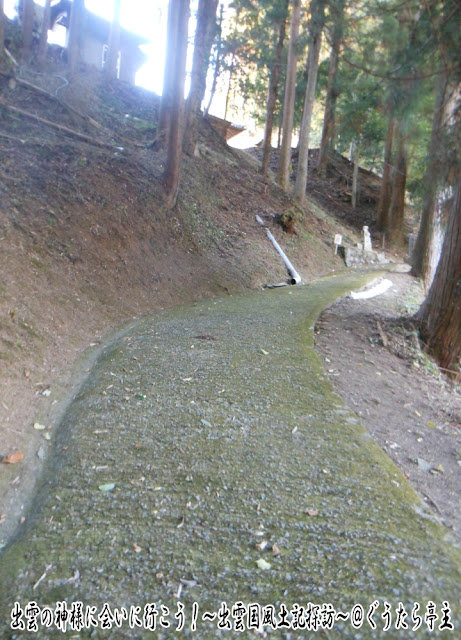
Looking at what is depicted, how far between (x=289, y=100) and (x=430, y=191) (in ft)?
28.8

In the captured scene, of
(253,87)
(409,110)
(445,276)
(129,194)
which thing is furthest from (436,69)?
(253,87)

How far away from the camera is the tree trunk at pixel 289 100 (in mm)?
13727

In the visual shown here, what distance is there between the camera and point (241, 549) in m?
2.56

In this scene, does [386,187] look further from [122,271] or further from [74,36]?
[122,271]

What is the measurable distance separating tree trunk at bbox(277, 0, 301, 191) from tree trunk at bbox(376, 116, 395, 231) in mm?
4278

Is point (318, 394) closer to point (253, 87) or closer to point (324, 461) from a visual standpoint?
point (324, 461)

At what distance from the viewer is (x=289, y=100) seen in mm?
14477

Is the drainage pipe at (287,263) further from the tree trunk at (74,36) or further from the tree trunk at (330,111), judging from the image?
the tree trunk at (74,36)

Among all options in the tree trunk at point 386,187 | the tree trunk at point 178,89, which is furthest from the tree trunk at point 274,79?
the tree trunk at point 178,89

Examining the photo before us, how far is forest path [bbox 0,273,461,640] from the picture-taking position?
225cm

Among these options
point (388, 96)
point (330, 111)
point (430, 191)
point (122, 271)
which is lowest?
point (122, 271)

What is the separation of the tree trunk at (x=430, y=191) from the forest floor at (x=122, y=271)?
2.03 ft

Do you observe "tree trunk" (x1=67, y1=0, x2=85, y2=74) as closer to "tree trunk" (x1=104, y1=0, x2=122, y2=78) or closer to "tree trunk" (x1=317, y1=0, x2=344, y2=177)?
"tree trunk" (x1=104, y1=0, x2=122, y2=78)

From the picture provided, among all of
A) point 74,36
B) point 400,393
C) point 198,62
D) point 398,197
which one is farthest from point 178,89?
point 398,197
